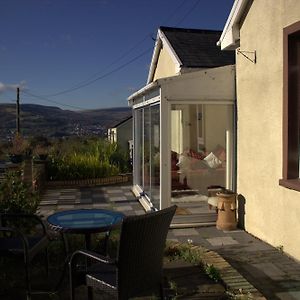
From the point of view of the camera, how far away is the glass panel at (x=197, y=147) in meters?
8.61

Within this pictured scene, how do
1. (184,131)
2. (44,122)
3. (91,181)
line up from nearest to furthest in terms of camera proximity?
1. (184,131)
2. (91,181)
3. (44,122)

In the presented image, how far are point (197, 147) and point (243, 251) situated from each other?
4.27m

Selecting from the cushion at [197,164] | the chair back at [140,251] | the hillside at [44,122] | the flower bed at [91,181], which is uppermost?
the hillside at [44,122]

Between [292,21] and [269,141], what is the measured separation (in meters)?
1.81

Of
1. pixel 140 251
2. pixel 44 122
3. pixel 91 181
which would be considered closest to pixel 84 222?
pixel 140 251

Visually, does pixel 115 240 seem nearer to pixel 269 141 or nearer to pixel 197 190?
pixel 269 141

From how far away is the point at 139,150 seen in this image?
11.7 metres

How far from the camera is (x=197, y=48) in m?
13.9

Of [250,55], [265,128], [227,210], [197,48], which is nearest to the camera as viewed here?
[265,128]

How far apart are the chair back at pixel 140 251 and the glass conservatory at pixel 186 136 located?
4.43 metres

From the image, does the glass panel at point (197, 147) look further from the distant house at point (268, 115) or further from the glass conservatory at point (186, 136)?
the distant house at point (268, 115)

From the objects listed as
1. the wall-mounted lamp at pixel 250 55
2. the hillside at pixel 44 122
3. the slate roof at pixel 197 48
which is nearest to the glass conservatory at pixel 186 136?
the wall-mounted lamp at pixel 250 55

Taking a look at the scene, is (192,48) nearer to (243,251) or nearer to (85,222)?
(243,251)

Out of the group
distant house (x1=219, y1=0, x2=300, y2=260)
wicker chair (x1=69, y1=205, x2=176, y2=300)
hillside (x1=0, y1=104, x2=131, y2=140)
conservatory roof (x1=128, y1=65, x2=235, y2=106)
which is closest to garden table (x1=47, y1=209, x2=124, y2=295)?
wicker chair (x1=69, y1=205, x2=176, y2=300)
